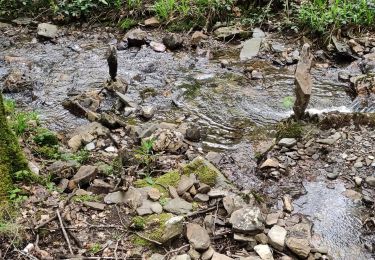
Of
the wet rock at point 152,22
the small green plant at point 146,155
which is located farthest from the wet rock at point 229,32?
the small green plant at point 146,155

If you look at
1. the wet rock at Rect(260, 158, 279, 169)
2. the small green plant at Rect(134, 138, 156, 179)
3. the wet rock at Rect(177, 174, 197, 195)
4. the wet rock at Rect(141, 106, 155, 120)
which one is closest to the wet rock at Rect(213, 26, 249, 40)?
the wet rock at Rect(141, 106, 155, 120)

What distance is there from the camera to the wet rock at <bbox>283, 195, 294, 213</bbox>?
3.96 metres

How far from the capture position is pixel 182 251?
3246 millimetres

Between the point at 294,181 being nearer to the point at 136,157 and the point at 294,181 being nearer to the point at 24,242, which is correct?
the point at 136,157

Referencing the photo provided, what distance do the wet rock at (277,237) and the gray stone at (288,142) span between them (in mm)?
1415

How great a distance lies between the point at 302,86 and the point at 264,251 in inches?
95.9

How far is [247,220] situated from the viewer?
3.46m

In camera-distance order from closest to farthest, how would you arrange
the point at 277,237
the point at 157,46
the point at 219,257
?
the point at 219,257 → the point at 277,237 → the point at 157,46

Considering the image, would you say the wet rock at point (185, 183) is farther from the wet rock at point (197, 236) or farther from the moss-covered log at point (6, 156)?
the moss-covered log at point (6, 156)

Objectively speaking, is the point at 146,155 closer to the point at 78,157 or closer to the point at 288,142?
the point at 78,157

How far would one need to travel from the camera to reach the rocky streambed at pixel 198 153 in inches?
134

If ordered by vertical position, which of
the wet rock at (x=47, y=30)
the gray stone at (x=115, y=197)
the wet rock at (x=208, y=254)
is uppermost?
the wet rock at (x=208, y=254)

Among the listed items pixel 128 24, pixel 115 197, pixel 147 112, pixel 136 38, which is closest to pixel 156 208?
pixel 115 197

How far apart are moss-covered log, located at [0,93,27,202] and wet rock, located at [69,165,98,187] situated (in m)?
0.50
